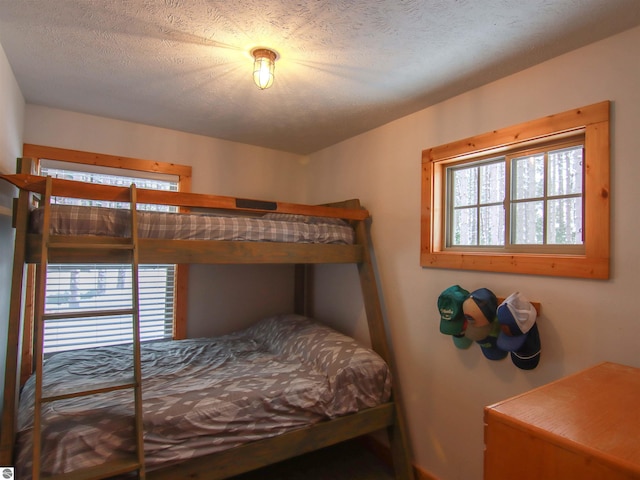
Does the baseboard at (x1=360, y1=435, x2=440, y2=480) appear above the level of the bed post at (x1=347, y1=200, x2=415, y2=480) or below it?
below

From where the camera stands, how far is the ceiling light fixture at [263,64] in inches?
71.5

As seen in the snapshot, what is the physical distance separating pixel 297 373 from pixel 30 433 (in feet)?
4.31

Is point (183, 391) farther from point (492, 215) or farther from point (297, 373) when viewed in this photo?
point (492, 215)

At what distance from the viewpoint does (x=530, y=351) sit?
1.78 meters

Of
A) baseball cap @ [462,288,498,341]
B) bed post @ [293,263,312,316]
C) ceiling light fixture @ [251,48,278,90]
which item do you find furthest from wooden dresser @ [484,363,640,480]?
bed post @ [293,263,312,316]

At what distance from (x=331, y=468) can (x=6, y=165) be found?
2.82 m

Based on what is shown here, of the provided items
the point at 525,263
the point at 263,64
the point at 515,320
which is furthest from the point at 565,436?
the point at 263,64

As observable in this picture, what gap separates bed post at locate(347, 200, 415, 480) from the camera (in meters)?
2.41

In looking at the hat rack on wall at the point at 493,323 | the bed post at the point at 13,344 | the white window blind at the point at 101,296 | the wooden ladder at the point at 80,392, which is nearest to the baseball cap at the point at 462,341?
the hat rack on wall at the point at 493,323

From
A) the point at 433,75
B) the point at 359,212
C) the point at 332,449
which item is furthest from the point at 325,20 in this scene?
the point at 332,449

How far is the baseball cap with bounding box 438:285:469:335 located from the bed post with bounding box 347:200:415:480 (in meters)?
0.58

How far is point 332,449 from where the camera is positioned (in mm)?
2834

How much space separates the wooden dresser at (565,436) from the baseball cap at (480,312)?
0.75 meters

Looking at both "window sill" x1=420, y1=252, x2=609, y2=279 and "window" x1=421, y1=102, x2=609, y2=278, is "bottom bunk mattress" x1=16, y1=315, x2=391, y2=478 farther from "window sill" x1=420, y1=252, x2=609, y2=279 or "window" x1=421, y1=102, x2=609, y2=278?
"window" x1=421, y1=102, x2=609, y2=278
